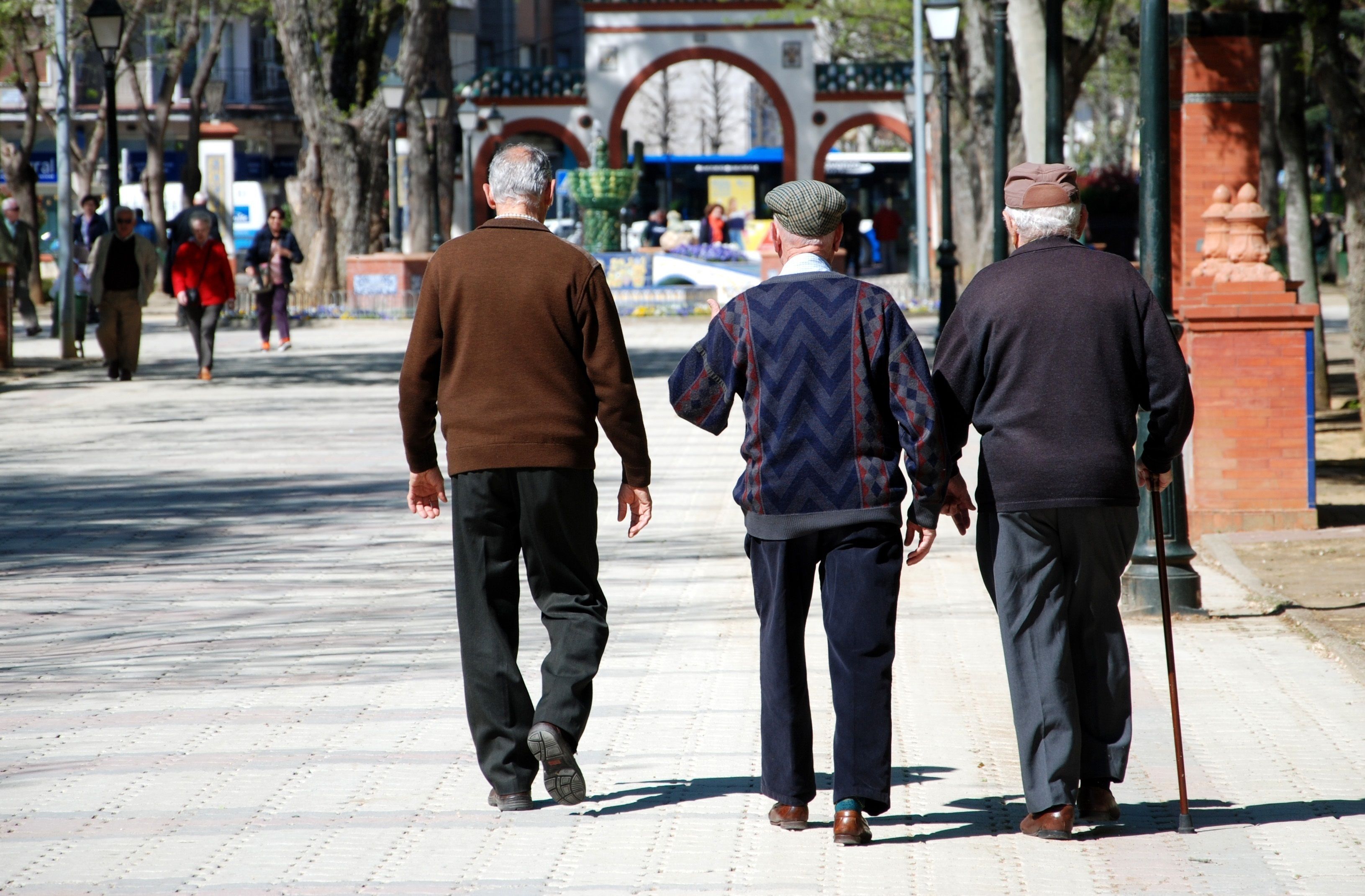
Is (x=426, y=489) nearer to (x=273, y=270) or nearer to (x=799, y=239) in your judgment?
(x=799, y=239)

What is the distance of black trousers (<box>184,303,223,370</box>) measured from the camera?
1930 cm

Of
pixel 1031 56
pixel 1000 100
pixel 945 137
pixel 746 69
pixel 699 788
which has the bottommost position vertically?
pixel 699 788

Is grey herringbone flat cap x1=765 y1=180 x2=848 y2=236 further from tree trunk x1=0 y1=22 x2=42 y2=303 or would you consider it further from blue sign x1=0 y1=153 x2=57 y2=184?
blue sign x1=0 y1=153 x2=57 y2=184

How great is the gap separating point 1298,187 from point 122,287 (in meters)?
11.4

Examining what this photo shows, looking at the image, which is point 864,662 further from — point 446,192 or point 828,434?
point 446,192

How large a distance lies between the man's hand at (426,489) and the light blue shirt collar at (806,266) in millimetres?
1144

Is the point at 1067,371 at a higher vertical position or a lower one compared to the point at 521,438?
higher

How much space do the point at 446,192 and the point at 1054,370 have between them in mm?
37439

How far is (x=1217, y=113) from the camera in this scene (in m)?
12.8

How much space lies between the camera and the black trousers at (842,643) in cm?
471

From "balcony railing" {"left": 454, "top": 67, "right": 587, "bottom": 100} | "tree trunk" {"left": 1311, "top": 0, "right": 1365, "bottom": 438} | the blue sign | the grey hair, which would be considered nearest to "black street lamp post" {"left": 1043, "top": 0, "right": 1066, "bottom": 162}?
"tree trunk" {"left": 1311, "top": 0, "right": 1365, "bottom": 438}

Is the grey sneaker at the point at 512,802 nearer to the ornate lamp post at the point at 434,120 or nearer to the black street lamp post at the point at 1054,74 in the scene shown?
the black street lamp post at the point at 1054,74

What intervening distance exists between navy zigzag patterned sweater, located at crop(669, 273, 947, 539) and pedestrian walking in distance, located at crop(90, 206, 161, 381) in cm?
1458

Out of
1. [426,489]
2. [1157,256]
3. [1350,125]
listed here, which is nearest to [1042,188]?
[426,489]
